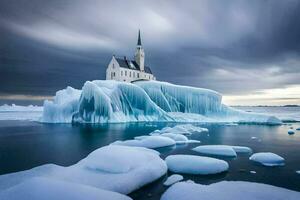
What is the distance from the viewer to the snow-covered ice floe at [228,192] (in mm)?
5539

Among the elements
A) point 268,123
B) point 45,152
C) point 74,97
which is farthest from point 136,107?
point 45,152

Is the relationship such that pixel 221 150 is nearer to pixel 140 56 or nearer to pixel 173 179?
pixel 173 179

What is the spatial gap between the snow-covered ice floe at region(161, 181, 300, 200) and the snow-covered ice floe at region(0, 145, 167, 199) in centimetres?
119

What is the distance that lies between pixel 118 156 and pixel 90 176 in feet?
4.04

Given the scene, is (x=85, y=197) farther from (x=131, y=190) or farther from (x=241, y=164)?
(x=241, y=164)

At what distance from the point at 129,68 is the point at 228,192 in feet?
150

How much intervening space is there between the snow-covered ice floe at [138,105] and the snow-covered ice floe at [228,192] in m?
24.5

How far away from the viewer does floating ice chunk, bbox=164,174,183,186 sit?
23.8 feet

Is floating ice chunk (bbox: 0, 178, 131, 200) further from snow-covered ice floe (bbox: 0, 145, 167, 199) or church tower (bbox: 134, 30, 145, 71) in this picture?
church tower (bbox: 134, 30, 145, 71)

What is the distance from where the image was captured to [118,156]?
7.96m

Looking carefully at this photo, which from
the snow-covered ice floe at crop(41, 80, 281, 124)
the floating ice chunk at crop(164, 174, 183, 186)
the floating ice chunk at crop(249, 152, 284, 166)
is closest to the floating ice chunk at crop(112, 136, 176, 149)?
the floating ice chunk at crop(164, 174, 183, 186)

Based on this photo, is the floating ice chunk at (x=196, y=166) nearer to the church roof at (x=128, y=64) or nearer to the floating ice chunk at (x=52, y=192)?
the floating ice chunk at (x=52, y=192)

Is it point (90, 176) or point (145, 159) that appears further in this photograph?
point (145, 159)

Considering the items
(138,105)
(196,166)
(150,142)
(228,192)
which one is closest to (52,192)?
(228,192)
